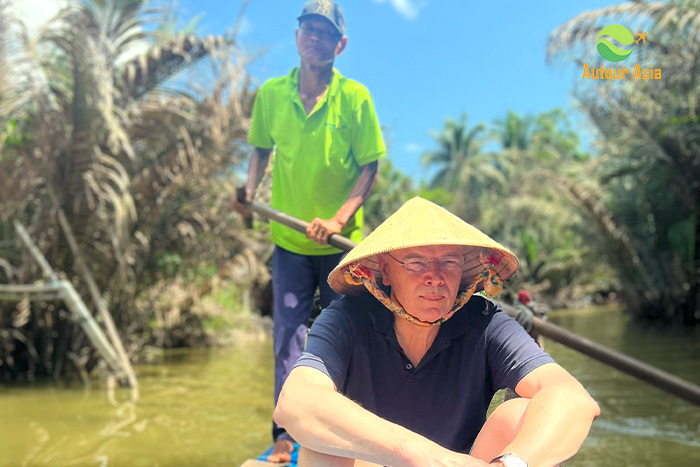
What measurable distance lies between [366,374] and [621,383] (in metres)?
5.65

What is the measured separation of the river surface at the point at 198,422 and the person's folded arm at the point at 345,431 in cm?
218

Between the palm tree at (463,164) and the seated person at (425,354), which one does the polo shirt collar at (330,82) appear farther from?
the palm tree at (463,164)

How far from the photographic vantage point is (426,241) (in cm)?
175

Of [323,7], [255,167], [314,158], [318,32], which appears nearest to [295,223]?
[314,158]

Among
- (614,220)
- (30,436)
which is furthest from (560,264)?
(30,436)

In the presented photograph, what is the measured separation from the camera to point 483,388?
6.24 ft

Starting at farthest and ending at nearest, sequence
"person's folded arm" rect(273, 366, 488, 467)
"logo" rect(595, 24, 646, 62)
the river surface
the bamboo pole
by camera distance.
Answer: "logo" rect(595, 24, 646, 62), the bamboo pole, the river surface, "person's folded arm" rect(273, 366, 488, 467)

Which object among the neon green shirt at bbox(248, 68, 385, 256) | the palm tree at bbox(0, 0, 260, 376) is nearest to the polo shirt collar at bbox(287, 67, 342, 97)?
the neon green shirt at bbox(248, 68, 385, 256)

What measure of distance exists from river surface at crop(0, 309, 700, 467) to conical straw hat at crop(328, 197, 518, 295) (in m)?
2.18

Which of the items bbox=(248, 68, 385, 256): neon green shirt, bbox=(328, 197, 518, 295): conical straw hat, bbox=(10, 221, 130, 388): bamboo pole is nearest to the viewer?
bbox=(328, 197, 518, 295): conical straw hat

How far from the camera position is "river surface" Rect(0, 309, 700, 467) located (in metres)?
3.84

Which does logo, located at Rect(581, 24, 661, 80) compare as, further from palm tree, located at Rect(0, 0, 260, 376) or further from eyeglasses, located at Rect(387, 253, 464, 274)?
eyeglasses, located at Rect(387, 253, 464, 274)

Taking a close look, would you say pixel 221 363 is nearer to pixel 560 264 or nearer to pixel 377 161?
pixel 377 161

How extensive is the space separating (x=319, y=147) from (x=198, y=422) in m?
2.79
